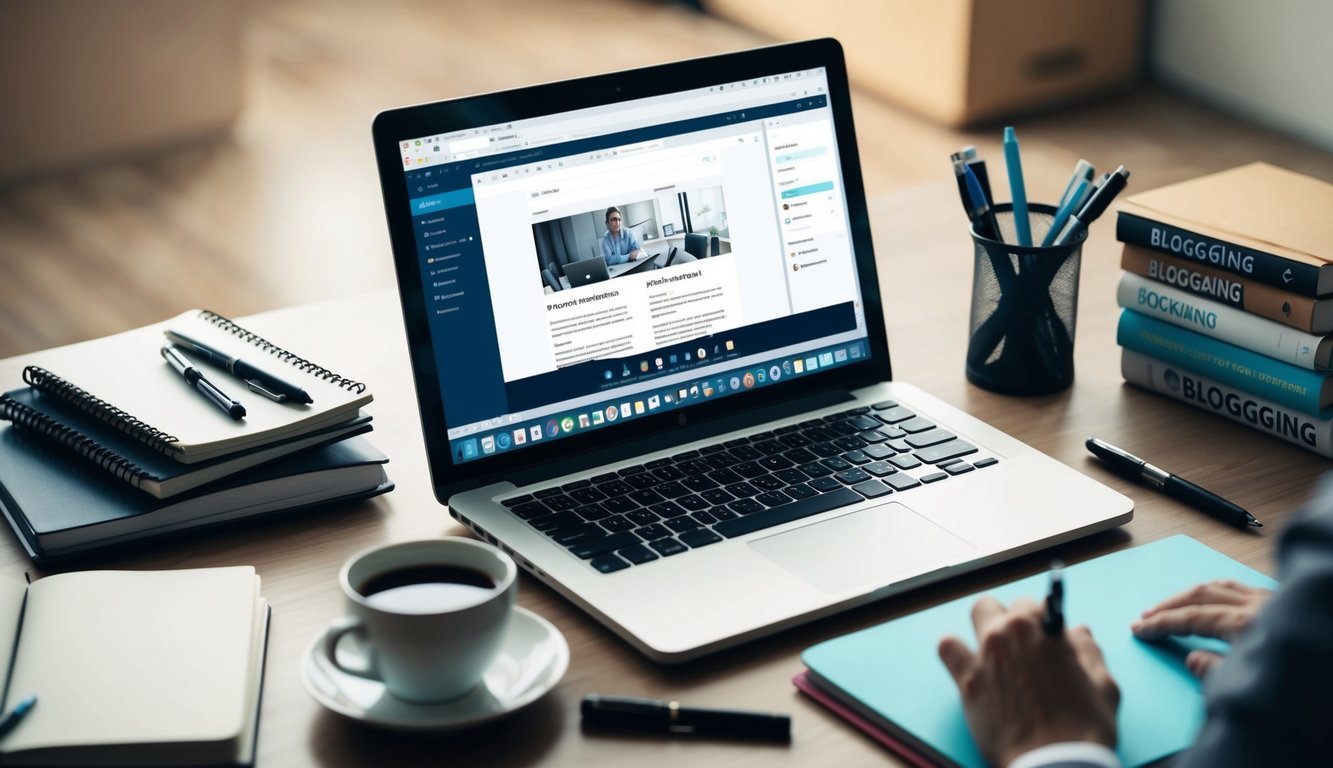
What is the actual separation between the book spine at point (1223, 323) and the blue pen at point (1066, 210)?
87 millimetres

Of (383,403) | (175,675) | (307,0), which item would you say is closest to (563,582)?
(175,675)

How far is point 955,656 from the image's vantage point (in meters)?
0.83

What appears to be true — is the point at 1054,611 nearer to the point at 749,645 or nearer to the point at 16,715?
the point at 749,645

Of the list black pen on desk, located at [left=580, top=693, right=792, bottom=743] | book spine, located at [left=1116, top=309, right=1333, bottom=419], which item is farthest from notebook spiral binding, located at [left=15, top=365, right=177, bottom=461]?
book spine, located at [left=1116, top=309, right=1333, bottom=419]

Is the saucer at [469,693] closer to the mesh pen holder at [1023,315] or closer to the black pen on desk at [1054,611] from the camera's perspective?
the black pen on desk at [1054,611]

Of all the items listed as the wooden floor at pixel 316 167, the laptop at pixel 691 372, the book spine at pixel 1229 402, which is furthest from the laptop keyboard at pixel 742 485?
the wooden floor at pixel 316 167

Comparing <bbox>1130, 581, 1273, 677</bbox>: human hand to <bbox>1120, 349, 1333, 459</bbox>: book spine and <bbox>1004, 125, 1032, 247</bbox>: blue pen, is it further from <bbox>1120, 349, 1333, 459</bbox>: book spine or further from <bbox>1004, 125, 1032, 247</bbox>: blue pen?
<bbox>1004, 125, 1032, 247</bbox>: blue pen

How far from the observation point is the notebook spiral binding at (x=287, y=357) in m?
1.12

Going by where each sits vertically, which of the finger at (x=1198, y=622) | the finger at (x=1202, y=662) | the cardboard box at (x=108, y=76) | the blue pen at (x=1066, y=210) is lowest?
the finger at (x=1202, y=662)

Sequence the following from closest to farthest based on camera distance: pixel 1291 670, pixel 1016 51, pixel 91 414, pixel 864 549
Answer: pixel 1291 670, pixel 864 549, pixel 91 414, pixel 1016 51

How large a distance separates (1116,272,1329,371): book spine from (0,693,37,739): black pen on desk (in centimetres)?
95

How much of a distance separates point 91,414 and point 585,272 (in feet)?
1.30

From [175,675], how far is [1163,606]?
605 mm

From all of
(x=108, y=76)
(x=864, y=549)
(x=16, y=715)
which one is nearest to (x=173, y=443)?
(x=16, y=715)
